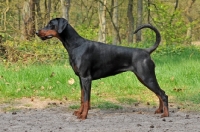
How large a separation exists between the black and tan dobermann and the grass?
106cm

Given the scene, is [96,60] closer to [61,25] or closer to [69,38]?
[69,38]

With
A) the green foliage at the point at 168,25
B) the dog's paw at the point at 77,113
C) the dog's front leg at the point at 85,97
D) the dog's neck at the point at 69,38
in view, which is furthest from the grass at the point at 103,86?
the green foliage at the point at 168,25

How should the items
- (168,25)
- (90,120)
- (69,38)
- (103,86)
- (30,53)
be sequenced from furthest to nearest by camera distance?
1. (168,25)
2. (30,53)
3. (103,86)
4. (69,38)
5. (90,120)

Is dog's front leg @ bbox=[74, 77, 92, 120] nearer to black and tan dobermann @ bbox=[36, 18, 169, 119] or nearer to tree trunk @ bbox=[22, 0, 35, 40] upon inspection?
black and tan dobermann @ bbox=[36, 18, 169, 119]

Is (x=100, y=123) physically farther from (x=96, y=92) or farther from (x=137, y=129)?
(x=96, y=92)

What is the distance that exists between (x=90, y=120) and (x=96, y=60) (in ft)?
3.48

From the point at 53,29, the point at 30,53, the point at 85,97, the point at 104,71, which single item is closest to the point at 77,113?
the point at 85,97

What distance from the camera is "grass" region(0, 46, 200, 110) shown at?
28.3ft

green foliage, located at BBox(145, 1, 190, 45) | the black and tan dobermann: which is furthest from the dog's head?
green foliage, located at BBox(145, 1, 190, 45)

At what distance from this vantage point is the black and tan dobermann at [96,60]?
686 centimetres

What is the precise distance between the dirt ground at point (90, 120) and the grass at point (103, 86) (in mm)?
490

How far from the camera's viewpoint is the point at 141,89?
30.7 ft

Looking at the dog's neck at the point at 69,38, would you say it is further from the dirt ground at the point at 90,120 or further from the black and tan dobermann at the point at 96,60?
the dirt ground at the point at 90,120

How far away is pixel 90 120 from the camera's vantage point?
6.70 m
